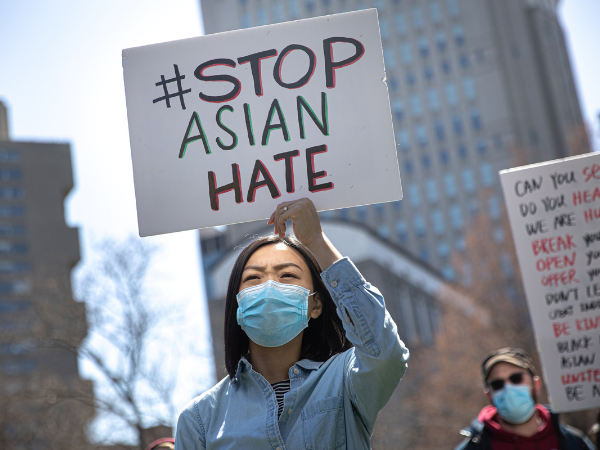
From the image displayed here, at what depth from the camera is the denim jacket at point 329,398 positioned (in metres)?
2.71

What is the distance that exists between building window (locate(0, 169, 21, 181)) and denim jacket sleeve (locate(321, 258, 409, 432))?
78.0m

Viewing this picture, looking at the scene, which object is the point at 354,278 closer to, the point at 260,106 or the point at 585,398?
the point at 260,106

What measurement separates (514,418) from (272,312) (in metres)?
2.82

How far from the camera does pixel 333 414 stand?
282cm

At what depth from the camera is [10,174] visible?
7644 cm

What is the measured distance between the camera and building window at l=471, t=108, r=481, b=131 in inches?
3174

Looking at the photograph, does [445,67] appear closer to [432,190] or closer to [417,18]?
[417,18]

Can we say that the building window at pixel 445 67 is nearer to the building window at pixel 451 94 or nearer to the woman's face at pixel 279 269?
the building window at pixel 451 94

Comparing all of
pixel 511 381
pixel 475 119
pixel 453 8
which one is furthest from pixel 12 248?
pixel 511 381

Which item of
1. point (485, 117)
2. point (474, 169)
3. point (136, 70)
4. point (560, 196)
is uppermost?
point (485, 117)

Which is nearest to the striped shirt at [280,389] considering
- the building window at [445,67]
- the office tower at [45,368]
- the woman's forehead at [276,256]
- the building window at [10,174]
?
the woman's forehead at [276,256]

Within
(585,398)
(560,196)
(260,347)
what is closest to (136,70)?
(260,347)

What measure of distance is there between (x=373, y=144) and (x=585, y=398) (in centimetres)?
290

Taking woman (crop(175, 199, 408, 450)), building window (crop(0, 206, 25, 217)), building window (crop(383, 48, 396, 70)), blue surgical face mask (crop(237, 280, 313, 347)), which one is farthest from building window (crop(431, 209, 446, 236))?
blue surgical face mask (crop(237, 280, 313, 347))
